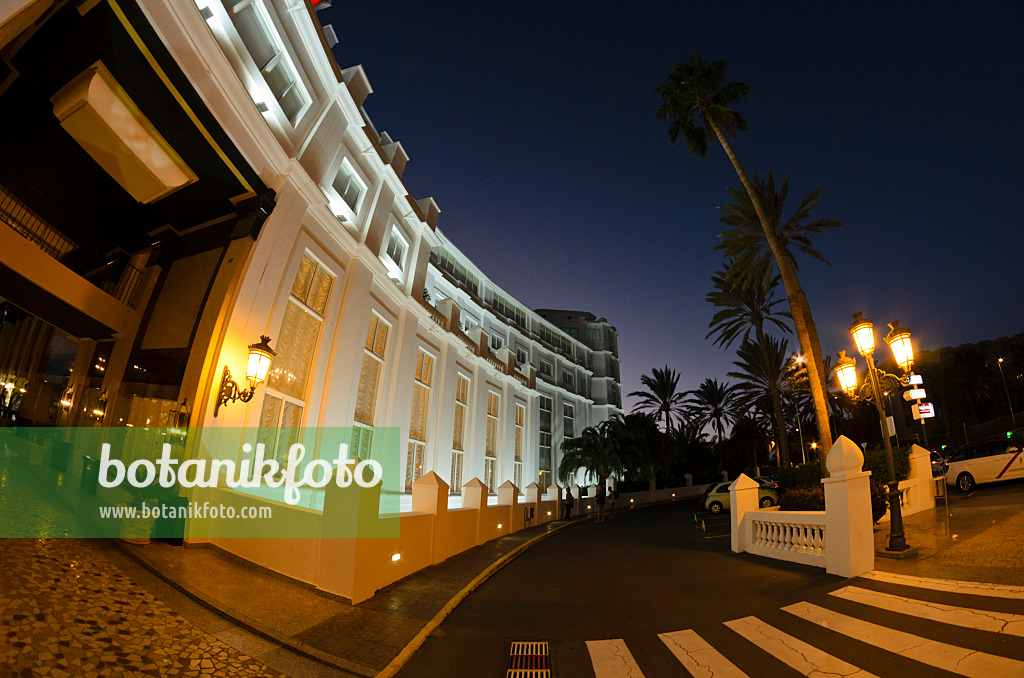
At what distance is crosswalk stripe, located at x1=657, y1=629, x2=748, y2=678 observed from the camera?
453 centimetres

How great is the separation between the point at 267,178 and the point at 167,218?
3.87 metres

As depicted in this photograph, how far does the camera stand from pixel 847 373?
449 inches

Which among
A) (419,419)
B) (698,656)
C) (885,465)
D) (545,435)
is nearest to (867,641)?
(698,656)

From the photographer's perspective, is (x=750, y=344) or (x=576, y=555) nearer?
(x=576, y=555)

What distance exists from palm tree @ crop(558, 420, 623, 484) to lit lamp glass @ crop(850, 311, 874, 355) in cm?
2737

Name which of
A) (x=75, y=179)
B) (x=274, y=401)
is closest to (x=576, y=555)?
(x=274, y=401)

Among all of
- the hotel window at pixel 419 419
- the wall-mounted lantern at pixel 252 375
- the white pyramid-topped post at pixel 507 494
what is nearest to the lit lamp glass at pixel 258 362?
the wall-mounted lantern at pixel 252 375

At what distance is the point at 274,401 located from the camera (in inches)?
472

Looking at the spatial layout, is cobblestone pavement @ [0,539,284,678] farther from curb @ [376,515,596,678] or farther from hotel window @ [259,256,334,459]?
hotel window @ [259,256,334,459]

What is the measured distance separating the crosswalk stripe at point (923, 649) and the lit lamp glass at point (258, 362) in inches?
423

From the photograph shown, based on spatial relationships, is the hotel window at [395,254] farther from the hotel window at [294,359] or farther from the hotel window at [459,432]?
the hotel window at [459,432]

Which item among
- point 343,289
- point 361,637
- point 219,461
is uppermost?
point 343,289

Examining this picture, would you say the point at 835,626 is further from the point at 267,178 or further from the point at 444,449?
the point at 444,449

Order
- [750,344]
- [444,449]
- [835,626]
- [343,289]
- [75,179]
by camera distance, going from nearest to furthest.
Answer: [835,626] → [75,179] → [343,289] → [444,449] → [750,344]
